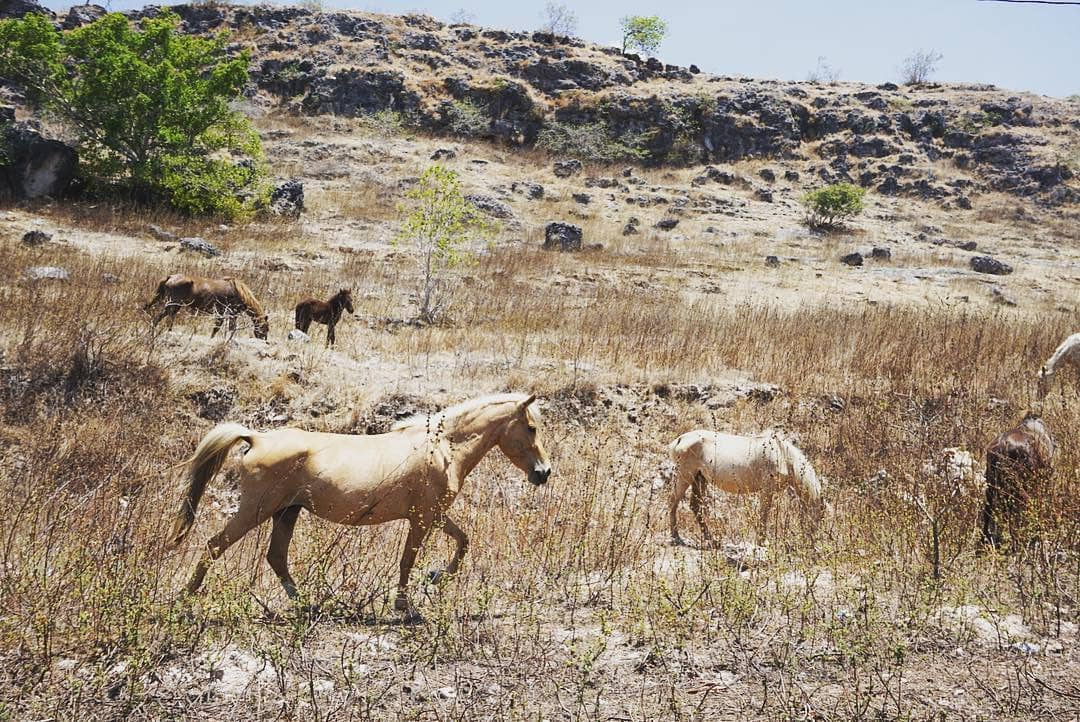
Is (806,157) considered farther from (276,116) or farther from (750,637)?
(750,637)

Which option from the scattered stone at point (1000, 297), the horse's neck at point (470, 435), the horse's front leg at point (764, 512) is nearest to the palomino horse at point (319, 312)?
the horse's neck at point (470, 435)

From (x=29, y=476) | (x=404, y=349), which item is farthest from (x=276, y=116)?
(x=29, y=476)

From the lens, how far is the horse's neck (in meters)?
4.42

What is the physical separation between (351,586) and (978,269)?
89.3 ft

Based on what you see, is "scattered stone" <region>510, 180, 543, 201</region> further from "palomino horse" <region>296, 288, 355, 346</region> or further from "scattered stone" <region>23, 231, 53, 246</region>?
"palomino horse" <region>296, 288, 355, 346</region>

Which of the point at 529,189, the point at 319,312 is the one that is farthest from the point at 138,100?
the point at 529,189

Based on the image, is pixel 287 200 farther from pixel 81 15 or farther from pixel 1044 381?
pixel 81 15

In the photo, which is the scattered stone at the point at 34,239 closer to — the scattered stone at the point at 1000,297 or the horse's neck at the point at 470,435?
the horse's neck at the point at 470,435

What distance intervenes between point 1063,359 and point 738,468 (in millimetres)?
7520

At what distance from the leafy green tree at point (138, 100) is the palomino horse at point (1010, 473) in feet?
75.8

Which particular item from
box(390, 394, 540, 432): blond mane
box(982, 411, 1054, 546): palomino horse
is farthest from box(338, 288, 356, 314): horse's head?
box(982, 411, 1054, 546): palomino horse

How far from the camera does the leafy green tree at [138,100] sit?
21.8m

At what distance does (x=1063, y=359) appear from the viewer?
10.3 meters

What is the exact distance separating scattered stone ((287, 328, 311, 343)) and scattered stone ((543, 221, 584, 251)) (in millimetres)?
13737
